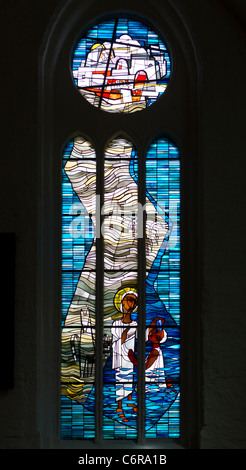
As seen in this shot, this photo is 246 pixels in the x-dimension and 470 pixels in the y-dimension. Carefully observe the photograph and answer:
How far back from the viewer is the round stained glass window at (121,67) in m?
5.40

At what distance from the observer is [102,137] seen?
5293mm

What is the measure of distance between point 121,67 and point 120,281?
2193 millimetres

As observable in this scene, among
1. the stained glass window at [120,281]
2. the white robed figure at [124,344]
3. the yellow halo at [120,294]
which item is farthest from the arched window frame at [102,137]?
the white robed figure at [124,344]

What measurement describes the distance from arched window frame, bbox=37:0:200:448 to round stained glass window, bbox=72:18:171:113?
12 centimetres

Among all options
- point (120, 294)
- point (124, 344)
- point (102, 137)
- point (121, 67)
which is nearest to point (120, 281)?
point (120, 294)

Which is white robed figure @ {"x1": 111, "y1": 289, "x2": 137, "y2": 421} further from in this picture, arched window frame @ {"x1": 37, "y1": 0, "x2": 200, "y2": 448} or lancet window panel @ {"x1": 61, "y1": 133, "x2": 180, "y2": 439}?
arched window frame @ {"x1": 37, "y1": 0, "x2": 200, "y2": 448}

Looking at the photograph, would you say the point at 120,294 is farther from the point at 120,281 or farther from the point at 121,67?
the point at 121,67

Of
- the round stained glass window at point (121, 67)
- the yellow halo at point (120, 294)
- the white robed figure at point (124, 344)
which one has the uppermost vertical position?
the round stained glass window at point (121, 67)

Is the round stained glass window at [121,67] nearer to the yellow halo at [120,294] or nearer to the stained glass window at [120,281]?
the stained glass window at [120,281]

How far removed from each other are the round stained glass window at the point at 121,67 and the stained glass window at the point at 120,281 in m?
0.02

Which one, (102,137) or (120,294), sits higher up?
(102,137)
